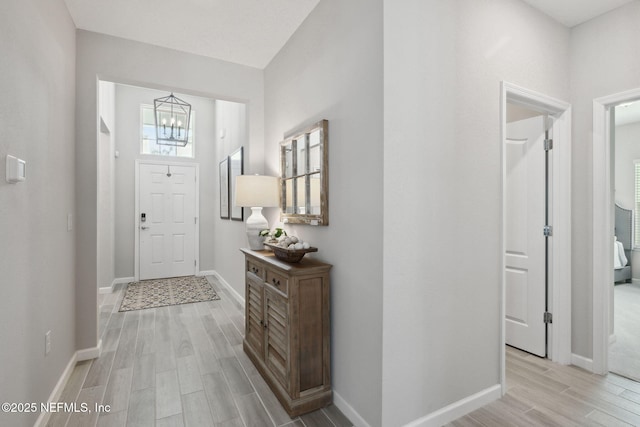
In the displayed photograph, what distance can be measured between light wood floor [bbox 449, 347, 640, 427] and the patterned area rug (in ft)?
11.8

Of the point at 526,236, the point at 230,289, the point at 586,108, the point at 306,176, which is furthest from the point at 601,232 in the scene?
the point at 230,289

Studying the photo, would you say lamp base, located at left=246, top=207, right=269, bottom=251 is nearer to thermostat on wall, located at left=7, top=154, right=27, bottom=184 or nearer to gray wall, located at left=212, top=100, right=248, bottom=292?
gray wall, located at left=212, top=100, right=248, bottom=292

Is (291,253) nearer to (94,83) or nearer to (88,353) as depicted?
(88,353)

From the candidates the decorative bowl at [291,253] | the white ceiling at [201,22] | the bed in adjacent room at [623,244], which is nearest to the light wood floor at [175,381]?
the decorative bowl at [291,253]

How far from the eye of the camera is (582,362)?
2494 millimetres

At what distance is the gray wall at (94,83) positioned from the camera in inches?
105

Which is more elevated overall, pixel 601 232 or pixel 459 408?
pixel 601 232

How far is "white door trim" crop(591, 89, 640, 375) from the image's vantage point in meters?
2.40

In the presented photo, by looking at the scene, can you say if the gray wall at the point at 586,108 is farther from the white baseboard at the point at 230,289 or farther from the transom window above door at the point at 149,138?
the transom window above door at the point at 149,138

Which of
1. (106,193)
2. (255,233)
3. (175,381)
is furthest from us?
(106,193)

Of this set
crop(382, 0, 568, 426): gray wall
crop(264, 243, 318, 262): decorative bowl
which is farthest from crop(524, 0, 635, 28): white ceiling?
crop(264, 243, 318, 262): decorative bowl

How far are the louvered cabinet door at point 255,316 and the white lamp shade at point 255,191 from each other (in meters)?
0.66

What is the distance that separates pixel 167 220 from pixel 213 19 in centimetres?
413

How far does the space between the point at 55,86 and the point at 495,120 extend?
118 inches
